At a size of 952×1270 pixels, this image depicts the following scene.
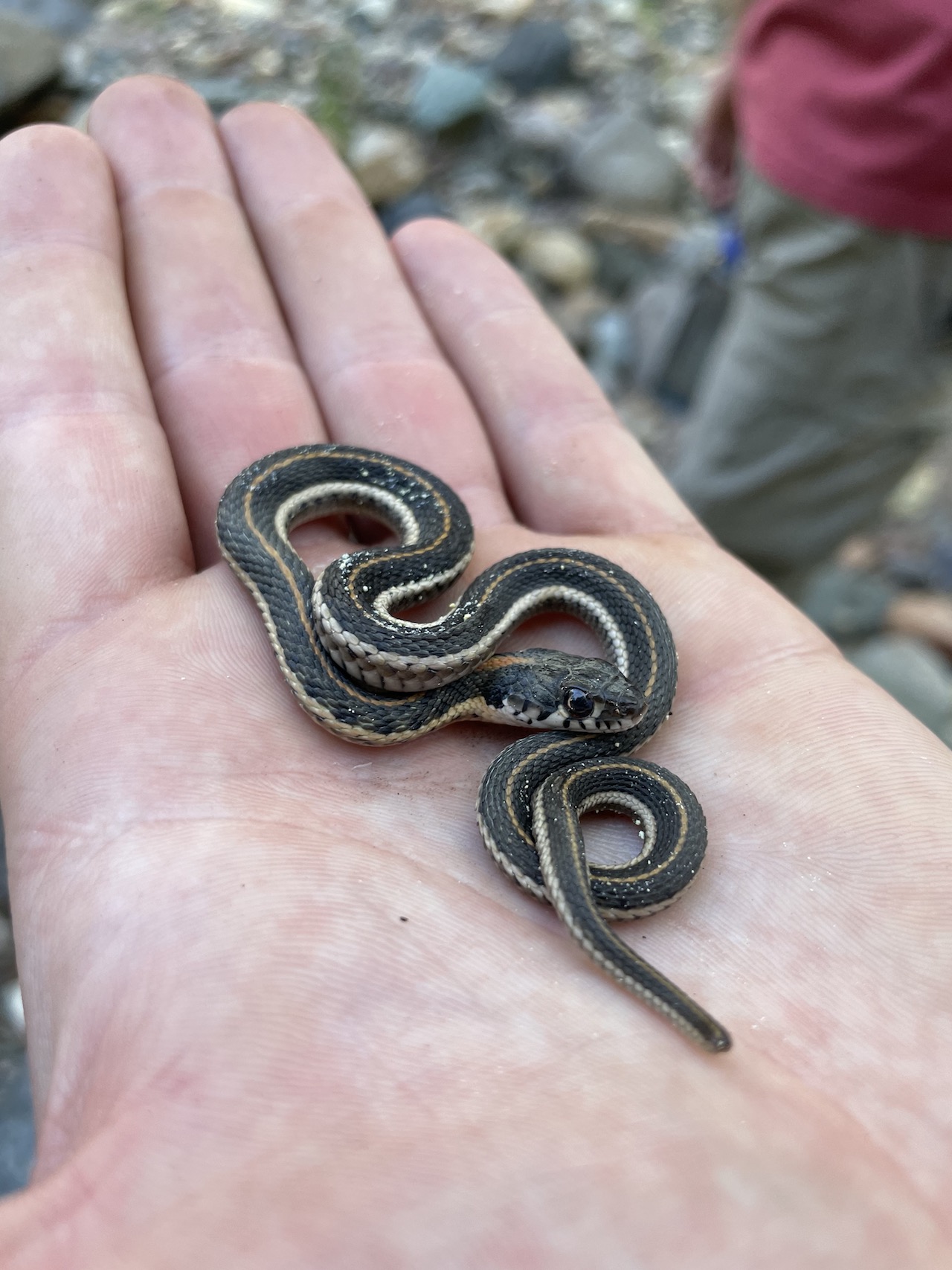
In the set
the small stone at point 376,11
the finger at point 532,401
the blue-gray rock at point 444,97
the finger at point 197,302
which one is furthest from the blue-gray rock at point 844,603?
the small stone at point 376,11

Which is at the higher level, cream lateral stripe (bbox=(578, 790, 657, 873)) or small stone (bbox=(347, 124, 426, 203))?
small stone (bbox=(347, 124, 426, 203))

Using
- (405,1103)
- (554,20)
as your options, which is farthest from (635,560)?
(554,20)

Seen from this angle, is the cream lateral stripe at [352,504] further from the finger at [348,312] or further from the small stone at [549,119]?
the small stone at [549,119]

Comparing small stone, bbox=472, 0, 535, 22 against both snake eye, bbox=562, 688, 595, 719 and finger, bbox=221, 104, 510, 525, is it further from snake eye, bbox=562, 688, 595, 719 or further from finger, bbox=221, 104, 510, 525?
snake eye, bbox=562, 688, 595, 719

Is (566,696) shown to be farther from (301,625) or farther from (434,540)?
(301,625)

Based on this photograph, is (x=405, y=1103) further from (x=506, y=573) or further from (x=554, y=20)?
(x=554, y=20)

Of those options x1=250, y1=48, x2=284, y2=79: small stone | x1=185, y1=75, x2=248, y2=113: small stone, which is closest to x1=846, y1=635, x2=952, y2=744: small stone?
x1=185, y1=75, x2=248, y2=113: small stone
